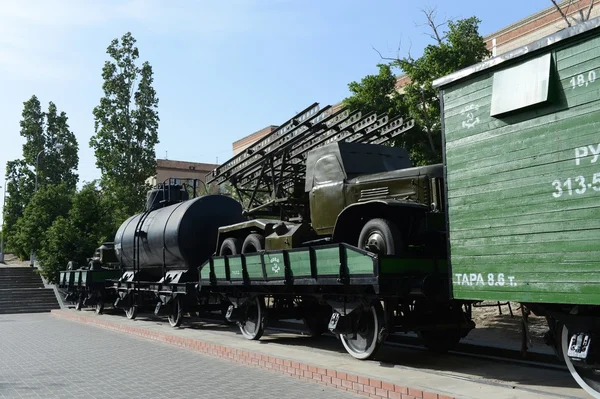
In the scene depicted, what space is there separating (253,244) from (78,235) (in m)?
20.4

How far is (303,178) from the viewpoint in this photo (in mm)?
12281

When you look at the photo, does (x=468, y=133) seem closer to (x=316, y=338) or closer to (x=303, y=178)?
(x=303, y=178)

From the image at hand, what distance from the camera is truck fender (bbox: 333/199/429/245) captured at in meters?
8.64

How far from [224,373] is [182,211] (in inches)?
283

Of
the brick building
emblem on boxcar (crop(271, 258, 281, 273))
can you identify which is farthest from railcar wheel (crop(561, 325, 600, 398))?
the brick building

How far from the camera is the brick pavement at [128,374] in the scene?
7875 millimetres

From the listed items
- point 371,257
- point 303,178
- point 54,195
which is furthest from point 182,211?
point 54,195

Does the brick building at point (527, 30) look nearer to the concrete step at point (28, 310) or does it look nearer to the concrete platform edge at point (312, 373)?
the concrete step at point (28, 310)

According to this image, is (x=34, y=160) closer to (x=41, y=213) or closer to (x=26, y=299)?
(x=41, y=213)

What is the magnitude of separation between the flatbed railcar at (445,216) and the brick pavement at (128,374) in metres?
1.59

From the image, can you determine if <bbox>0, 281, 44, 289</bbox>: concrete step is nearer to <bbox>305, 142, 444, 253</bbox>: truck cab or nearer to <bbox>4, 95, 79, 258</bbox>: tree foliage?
<bbox>4, 95, 79, 258</bbox>: tree foliage

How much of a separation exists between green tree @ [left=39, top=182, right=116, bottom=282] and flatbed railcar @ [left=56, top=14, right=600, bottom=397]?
1791cm

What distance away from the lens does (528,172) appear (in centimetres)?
639

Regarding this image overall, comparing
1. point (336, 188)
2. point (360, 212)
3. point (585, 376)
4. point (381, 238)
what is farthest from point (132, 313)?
point (585, 376)
